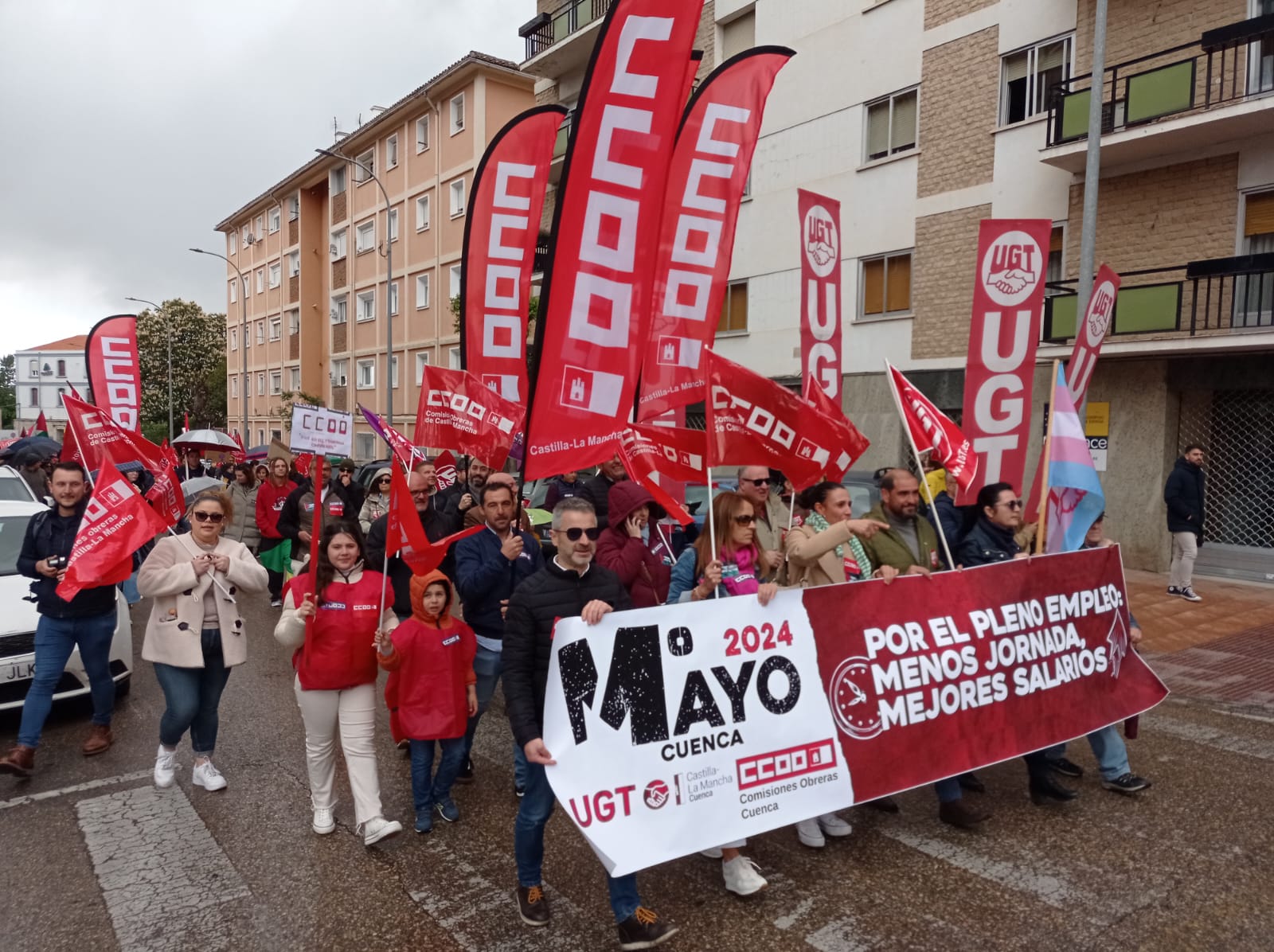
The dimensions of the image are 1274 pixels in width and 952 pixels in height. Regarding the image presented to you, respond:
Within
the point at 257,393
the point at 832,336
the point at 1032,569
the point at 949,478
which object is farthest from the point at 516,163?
the point at 257,393

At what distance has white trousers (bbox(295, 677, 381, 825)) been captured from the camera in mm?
4395

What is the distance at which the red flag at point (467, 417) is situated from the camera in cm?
753

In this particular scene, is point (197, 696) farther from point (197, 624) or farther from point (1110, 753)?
point (1110, 753)

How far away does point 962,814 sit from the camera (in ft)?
14.9

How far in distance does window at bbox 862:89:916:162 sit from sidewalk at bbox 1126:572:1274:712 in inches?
381

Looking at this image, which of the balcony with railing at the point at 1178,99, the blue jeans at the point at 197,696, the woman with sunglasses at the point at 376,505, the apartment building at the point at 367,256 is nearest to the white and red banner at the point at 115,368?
the woman with sunglasses at the point at 376,505

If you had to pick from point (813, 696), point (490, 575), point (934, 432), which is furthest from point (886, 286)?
point (813, 696)

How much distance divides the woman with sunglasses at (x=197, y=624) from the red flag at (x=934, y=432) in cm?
406

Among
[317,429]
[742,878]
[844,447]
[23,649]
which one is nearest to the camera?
[742,878]

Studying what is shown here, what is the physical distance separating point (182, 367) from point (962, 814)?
230ft

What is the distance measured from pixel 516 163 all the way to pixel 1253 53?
458 inches

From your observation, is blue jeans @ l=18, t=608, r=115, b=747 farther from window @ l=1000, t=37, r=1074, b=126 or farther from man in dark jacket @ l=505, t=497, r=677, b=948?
window @ l=1000, t=37, r=1074, b=126

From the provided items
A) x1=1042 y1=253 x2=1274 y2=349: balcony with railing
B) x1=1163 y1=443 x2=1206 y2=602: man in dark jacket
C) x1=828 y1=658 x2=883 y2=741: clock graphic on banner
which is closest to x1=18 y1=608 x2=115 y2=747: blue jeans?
x1=828 y1=658 x2=883 y2=741: clock graphic on banner

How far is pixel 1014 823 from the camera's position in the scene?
4656 mm
